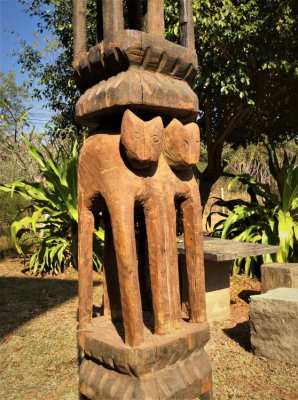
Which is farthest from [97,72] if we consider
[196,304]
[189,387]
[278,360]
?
[278,360]

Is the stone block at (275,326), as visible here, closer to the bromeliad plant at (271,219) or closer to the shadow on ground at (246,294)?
the shadow on ground at (246,294)

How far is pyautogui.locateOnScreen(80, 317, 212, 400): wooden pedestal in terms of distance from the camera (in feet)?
6.08

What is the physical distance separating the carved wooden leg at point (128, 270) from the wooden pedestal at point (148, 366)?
0.08m

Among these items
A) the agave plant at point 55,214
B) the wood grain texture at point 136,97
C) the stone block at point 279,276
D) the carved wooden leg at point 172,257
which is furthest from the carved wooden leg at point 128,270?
the agave plant at point 55,214

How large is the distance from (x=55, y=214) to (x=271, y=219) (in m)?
3.20

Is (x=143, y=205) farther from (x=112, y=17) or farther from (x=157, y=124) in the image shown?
(x=112, y=17)

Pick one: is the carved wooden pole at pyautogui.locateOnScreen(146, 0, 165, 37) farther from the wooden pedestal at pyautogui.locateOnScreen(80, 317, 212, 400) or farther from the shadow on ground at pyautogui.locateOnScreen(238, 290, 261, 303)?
the shadow on ground at pyautogui.locateOnScreen(238, 290, 261, 303)

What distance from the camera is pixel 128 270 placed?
1887 millimetres

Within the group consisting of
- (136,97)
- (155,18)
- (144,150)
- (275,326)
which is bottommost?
(275,326)

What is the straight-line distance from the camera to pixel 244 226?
20.4ft

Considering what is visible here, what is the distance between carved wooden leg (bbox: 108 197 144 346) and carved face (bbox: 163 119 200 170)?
1.23 feet

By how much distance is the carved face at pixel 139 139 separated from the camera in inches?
75.1

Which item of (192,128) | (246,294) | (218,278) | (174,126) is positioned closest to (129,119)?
(174,126)

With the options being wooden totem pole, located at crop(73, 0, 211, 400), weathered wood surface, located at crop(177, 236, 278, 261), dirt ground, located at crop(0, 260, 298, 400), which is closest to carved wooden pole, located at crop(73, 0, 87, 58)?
wooden totem pole, located at crop(73, 0, 211, 400)
